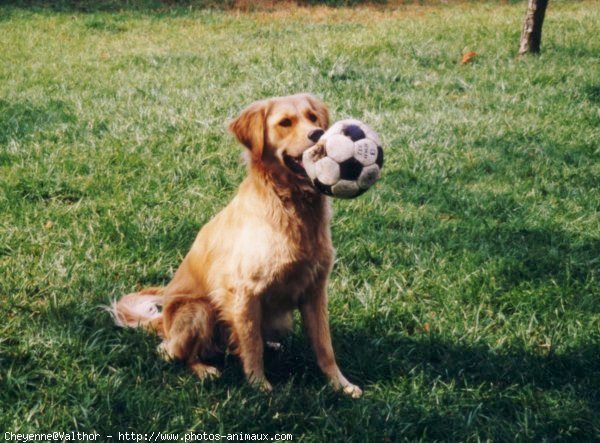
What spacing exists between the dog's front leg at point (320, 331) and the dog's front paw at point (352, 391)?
0.06ft

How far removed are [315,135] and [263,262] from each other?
1.86ft

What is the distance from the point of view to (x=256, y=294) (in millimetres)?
2656

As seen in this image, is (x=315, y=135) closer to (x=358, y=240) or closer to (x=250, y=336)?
(x=250, y=336)

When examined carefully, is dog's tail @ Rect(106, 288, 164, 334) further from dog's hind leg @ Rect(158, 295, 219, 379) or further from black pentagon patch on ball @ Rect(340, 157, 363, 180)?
black pentagon patch on ball @ Rect(340, 157, 363, 180)

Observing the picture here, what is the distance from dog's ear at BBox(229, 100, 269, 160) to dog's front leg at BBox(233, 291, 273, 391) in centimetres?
62

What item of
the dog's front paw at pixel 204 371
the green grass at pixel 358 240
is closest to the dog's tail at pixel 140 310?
the green grass at pixel 358 240

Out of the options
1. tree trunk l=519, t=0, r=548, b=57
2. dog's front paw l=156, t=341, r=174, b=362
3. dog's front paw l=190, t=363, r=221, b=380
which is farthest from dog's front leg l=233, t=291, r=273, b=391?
tree trunk l=519, t=0, r=548, b=57

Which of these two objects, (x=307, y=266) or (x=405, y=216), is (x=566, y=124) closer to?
(x=405, y=216)

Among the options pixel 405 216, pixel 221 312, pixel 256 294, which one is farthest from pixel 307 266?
pixel 405 216

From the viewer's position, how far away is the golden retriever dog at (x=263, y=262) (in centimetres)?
264

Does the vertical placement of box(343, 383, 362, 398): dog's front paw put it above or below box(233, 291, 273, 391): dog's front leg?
below

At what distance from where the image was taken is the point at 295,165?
8.76 ft

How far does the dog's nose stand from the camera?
2.61 m

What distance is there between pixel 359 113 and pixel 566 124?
1910 millimetres
